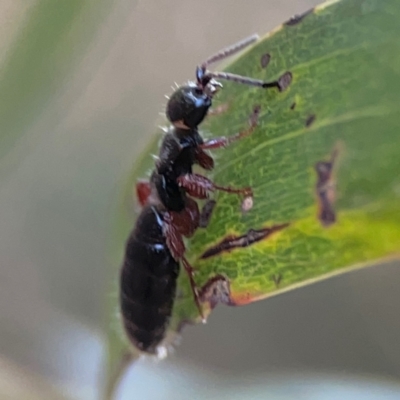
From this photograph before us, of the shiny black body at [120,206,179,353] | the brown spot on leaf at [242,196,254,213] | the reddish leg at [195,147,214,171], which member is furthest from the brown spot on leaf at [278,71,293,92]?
the shiny black body at [120,206,179,353]

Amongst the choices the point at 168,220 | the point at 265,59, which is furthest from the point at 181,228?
the point at 265,59

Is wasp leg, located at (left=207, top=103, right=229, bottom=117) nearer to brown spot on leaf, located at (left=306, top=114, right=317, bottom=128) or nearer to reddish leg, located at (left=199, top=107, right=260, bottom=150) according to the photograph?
reddish leg, located at (left=199, top=107, right=260, bottom=150)

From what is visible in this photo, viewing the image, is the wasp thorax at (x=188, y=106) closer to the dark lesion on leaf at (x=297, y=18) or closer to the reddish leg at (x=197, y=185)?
the reddish leg at (x=197, y=185)

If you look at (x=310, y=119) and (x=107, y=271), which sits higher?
(x=310, y=119)

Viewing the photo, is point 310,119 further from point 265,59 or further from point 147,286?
point 147,286

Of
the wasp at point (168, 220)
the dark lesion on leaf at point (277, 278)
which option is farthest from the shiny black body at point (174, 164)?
the dark lesion on leaf at point (277, 278)
